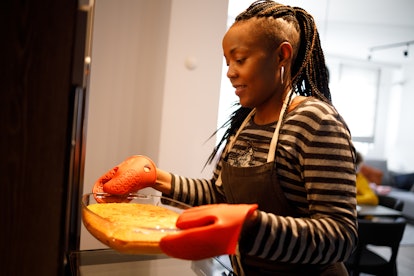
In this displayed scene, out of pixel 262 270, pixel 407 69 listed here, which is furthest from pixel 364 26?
pixel 262 270

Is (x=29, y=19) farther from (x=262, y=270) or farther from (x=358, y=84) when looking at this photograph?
(x=358, y=84)

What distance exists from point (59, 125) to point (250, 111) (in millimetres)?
802

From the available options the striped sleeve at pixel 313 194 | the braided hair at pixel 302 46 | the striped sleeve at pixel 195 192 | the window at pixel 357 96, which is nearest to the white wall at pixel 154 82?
the striped sleeve at pixel 195 192

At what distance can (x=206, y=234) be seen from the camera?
636 mm

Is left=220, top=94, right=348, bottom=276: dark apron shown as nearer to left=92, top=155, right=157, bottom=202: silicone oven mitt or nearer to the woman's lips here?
the woman's lips

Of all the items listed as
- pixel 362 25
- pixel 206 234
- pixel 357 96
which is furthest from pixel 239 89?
pixel 357 96

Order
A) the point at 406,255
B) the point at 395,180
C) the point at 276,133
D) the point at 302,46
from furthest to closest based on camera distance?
1. the point at 395,180
2. the point at 406,255
3. the point at 302,46
4. the point at 276,133

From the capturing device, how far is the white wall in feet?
7.06

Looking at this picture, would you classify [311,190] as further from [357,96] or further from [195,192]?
[357,96]

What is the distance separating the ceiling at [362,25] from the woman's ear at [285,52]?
2.21 metres

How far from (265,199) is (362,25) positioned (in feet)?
14.8

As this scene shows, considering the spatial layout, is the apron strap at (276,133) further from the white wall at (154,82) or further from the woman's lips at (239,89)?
the white wall at (154,82)

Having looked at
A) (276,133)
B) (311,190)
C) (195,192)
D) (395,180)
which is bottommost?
(395,180)

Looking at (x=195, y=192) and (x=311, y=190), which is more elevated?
(x=311, y=190)
